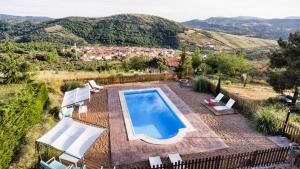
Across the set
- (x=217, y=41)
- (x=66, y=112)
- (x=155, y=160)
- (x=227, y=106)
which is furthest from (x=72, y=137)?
(x=217, y=41)

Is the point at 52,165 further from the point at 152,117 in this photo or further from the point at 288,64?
the point at 288,64

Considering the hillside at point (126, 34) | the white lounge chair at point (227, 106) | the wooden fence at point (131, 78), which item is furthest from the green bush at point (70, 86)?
the hillside at point (126, 34)

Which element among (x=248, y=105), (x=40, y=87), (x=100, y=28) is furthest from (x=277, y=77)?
(x=100, y=28)

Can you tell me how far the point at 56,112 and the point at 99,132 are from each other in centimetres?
501

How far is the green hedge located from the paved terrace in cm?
202

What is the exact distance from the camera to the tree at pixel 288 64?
12.5 meters

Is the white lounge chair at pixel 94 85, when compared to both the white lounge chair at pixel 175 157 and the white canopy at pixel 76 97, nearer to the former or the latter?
the white canopy at pixel 76 97

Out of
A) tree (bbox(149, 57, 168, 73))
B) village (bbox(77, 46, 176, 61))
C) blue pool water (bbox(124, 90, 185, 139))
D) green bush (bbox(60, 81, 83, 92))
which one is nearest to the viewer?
blue pool water (bbox(124, 90, 185, 139))

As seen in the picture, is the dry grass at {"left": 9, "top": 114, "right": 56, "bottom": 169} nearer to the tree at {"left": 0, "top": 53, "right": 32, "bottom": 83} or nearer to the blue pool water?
the blue pool water

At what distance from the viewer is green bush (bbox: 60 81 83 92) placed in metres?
15.1

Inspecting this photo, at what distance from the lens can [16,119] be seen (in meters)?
8.16

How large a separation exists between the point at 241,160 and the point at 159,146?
9.24ft

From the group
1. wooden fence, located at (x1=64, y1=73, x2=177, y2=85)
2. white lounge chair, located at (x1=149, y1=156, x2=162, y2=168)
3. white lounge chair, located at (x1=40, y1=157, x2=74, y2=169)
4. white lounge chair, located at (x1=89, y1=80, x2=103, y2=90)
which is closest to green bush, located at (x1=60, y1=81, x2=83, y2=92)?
white lounge chair, located at (x1=89, y1=80, x2=103, y2=90)

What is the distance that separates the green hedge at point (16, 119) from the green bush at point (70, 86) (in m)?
3.77
